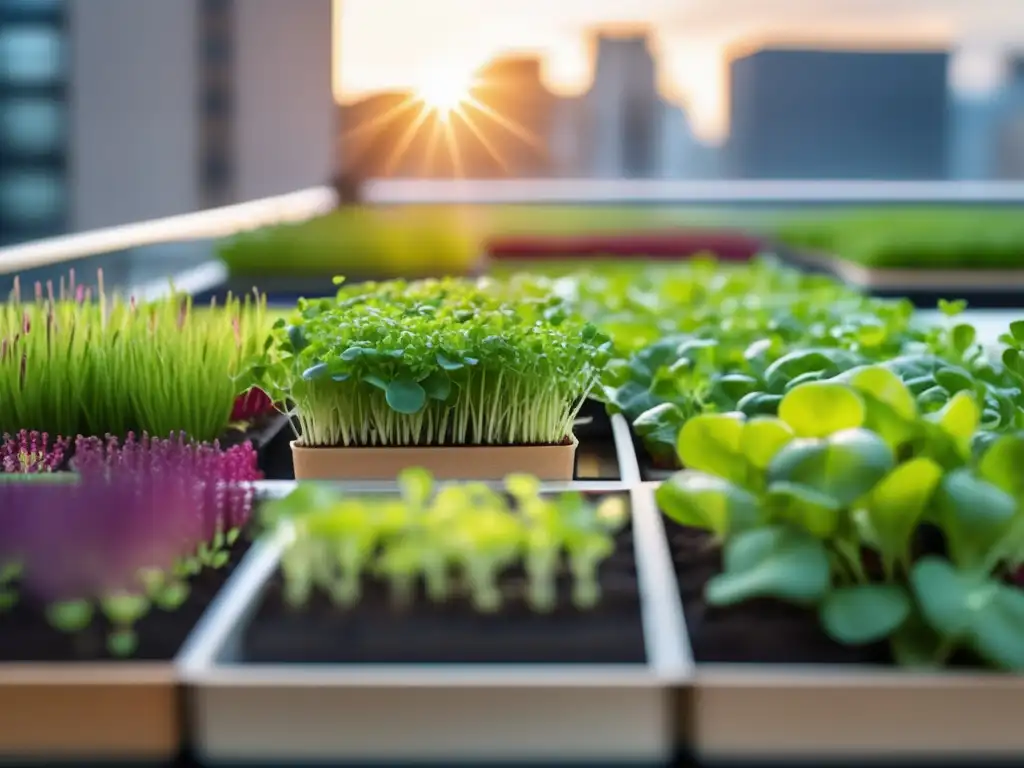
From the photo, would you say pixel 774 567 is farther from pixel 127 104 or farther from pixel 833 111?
pixel 833 111

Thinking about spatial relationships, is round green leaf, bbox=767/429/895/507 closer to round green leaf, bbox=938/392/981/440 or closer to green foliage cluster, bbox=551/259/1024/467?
round green leaf, bbox=938/392/981/440

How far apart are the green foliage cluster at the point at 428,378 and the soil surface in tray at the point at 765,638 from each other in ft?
2.41

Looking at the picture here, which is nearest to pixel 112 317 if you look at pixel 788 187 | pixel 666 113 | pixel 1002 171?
pixel 788 187

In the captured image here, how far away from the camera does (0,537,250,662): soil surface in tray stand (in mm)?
1271

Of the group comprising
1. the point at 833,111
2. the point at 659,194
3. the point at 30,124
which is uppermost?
the point at 833,111

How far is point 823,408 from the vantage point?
1.39m

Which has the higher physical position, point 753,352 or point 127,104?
point 127,104

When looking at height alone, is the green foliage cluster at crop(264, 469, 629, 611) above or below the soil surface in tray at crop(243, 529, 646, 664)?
above

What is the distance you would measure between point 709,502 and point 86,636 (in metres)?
0.66

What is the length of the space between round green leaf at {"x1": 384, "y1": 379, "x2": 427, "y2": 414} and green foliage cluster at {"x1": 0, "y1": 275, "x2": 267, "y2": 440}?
1.48 feet

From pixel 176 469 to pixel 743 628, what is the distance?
75 centimetres

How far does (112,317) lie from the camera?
2463 mm

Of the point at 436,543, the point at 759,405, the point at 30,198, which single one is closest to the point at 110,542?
the point at 436,543

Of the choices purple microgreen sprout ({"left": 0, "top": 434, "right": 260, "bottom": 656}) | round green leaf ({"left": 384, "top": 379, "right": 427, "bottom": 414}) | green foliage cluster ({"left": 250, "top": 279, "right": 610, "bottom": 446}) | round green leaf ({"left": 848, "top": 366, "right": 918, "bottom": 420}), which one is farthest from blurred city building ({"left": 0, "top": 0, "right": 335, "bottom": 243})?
round green leaf ({"left": 848, "top": 366, "right": 918, "bottom": 420})
